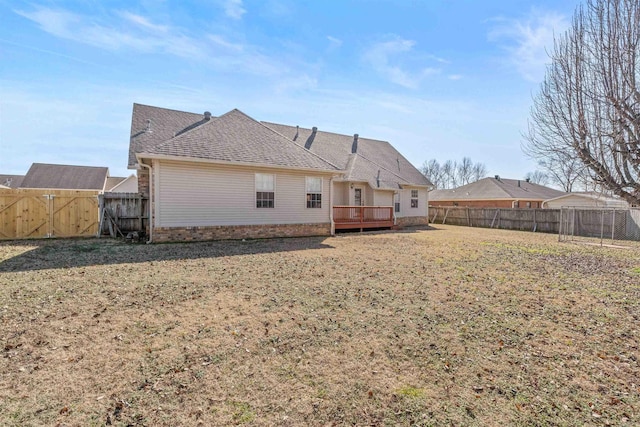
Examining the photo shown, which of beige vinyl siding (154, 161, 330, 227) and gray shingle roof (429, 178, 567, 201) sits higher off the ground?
gray shingle roof (429, 178, 567, 201)

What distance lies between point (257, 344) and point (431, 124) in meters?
17.9

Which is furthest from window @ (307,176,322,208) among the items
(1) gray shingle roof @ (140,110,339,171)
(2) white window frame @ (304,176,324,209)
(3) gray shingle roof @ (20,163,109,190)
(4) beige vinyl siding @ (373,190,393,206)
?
(3) gray shingle roof @ (20,163,109,190)

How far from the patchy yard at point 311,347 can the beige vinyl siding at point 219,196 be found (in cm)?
385

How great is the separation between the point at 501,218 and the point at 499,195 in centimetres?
966

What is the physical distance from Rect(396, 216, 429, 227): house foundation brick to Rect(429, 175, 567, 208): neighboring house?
12307 millimetres

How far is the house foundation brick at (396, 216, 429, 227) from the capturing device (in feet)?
67.9

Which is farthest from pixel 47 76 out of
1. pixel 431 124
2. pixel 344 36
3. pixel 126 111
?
pixel 431 124

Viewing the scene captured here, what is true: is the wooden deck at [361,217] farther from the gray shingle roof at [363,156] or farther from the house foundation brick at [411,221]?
the house foundation brick at [411,221]

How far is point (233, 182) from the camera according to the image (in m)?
11.9

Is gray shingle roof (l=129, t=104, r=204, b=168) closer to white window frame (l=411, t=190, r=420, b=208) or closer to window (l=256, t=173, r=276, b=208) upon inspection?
window (l=256, t=173, r=276, b=208)

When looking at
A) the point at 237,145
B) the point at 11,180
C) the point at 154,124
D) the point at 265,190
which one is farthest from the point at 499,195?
the point at 11,180

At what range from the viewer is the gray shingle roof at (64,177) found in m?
33.1

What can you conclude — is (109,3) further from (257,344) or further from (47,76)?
(257,344)

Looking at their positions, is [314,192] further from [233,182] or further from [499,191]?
[499,191]
